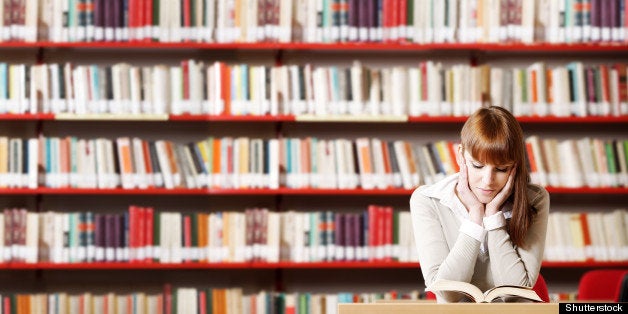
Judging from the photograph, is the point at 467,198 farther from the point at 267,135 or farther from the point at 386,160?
the point at 267,135

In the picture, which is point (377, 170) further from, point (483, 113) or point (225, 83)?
point (483, 113)

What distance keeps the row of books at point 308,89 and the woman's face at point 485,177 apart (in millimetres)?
2006

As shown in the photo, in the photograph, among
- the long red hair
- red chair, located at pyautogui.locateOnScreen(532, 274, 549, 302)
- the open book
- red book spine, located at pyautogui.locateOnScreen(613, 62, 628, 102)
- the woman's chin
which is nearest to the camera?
the open book

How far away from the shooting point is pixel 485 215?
2.49 metres

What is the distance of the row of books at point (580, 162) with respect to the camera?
448 cm

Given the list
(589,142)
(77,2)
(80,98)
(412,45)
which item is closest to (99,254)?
(80,98)

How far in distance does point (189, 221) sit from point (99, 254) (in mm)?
455

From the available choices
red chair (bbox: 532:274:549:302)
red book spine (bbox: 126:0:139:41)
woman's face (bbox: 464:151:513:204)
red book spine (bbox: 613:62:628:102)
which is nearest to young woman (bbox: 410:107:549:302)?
woman's face (bbox: 464:151:513:204)

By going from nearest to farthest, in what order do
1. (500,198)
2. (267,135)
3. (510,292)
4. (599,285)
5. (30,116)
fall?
(510,292), (500,198), (599,285), (30,116), (267,135)

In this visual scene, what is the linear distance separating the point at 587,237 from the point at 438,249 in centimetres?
225

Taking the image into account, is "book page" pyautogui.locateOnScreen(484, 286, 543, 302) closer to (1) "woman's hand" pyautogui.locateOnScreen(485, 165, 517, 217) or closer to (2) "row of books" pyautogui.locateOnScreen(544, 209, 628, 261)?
(1) "woman's hand" pyautogui.locateOnScreen(485, 165, 517, 217)

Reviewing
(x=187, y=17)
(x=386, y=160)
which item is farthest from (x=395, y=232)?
(x=187, y=17)

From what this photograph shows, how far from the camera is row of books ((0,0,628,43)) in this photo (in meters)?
4.40

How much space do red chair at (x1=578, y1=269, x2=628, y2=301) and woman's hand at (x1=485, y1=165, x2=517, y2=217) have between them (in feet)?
4.38
